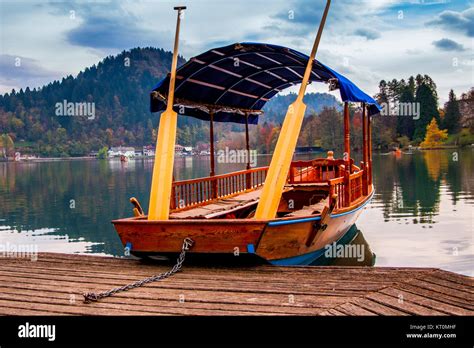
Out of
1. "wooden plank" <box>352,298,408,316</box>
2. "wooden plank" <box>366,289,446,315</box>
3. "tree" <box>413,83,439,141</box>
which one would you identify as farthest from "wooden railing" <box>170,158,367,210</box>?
"tree" <box>413,83,439,141</box>

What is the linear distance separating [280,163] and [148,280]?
2954 millimetres

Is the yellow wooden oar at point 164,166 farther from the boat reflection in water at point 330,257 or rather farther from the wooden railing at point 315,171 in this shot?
the wooden railing at point 315,171

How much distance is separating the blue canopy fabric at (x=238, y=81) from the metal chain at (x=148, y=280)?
12.7ft

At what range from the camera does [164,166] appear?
9344 millimetres

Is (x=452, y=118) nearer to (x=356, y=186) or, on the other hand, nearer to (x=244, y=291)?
(x=356, y=186)

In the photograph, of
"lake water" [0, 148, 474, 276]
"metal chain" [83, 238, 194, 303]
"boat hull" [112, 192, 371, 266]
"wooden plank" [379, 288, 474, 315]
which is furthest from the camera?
"lake water" [0, 148, 474, 276]

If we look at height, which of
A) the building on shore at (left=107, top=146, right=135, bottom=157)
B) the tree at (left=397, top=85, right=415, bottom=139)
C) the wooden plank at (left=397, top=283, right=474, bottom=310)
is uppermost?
the tree at (left=397, top=85, right=415, bottom=139)

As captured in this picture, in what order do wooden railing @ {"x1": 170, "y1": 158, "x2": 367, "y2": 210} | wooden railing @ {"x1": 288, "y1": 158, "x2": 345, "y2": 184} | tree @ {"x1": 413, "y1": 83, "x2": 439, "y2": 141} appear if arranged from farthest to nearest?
tree @ {"x1": 413, "y1": 83, "x2": 439, "y2": 141}
wooden railing @ {"x1": 288, "y1": 158, "x2": 345, "y2": 184}
wooden railing @ {"x1": 170, "y1": 158, "x2": 367, "y2": 210}

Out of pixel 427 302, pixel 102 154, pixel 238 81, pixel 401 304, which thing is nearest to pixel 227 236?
pixel 401 304

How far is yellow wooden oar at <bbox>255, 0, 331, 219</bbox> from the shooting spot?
8531 mm

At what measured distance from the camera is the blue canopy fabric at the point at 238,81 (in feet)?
34.6

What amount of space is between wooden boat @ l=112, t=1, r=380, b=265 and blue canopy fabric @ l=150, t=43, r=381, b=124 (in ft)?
0.09

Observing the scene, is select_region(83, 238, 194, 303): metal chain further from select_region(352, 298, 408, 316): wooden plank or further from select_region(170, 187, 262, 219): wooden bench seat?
select_region(352, 298, 408, 316): wooden plank

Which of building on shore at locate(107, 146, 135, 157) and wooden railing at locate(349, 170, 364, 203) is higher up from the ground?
building on shore at locate(107, 146, 135, 157)
